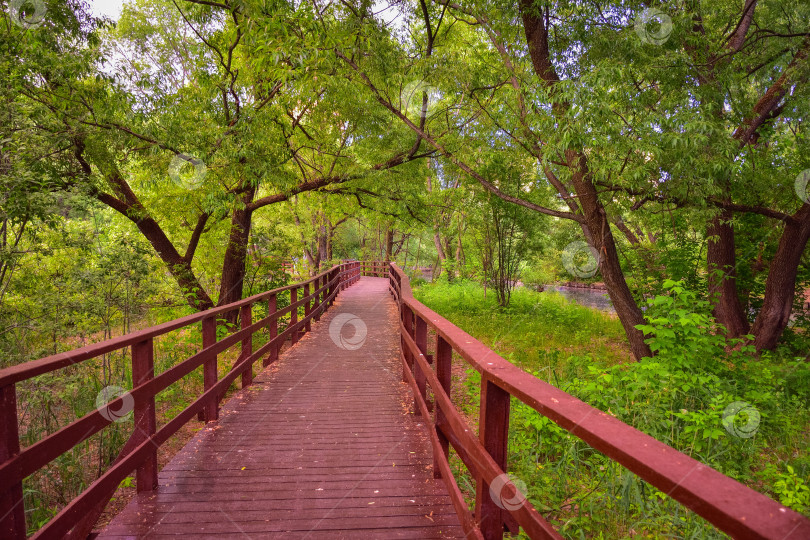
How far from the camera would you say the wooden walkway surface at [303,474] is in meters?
2.81

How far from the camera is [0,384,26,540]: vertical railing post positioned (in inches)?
75.8

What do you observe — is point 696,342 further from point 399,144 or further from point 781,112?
point 399,144

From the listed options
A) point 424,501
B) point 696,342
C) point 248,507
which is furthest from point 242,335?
point 696,342

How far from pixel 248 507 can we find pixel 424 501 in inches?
48.7

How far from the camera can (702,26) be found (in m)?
7.97

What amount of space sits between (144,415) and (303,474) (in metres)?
1.28
